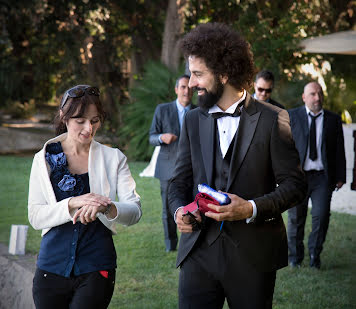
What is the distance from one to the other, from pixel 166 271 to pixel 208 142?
14.8 feet

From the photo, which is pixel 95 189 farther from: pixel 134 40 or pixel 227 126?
pixel 134 40

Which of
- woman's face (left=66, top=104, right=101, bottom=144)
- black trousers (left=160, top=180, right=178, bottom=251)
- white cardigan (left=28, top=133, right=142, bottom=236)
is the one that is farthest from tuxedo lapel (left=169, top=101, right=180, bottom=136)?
woman's face (left=66, top=104, right=101, bottom=144)

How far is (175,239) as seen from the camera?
8695 mm

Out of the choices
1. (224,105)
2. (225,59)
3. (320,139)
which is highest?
(225,59)

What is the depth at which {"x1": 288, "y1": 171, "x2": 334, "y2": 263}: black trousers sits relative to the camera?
7.71 m

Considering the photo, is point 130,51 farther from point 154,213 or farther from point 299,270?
point 299,270

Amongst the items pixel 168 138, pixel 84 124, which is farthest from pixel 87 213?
pixel 168 138

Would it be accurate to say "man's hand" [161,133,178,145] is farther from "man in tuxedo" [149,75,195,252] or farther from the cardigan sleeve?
the cardigan sleeve

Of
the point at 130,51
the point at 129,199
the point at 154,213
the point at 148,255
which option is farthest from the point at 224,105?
the point at 130,51

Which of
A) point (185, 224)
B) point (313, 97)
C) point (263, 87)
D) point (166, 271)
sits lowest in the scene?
point (166, 271)

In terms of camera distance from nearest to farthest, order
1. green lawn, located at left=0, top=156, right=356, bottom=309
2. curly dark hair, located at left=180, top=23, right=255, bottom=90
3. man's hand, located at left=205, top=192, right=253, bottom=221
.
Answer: man's hand, located at left=205, top=192, right=253, bottom=221, curly dark hair, located at left=180, top=23, right=255, bottom=90, green lawn, located at left=0, top=156, right=356, bottom=309

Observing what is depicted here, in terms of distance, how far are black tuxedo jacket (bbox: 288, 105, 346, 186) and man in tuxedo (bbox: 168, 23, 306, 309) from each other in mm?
4453

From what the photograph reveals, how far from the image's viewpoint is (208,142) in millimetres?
3406

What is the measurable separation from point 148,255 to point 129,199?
4.97 m
